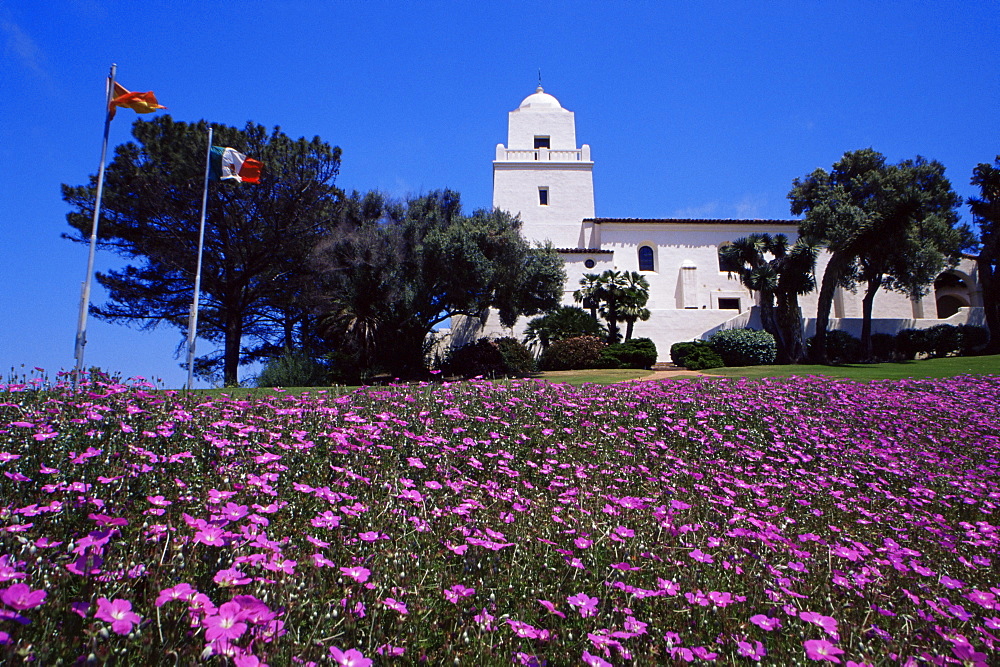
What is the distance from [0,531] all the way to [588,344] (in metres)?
27.9

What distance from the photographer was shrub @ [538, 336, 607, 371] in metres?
29.0

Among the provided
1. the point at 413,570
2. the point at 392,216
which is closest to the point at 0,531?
the point at 413,570

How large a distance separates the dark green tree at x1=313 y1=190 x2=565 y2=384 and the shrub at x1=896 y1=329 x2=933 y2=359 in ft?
78.6

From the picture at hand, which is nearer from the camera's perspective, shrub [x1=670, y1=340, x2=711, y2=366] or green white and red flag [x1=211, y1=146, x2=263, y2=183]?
green white and red flag [x1=211, y1=146, x2=263, y2=183]

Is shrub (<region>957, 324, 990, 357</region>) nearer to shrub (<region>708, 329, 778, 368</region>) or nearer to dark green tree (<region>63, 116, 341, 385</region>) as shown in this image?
shrub (<region>708, 329, 778, 368</region>)

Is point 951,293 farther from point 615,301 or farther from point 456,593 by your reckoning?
point 456,593

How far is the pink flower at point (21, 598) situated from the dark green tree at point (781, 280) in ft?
112

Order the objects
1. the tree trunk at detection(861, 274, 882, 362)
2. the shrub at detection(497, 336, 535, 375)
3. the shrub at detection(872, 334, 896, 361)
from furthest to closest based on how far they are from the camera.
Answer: the shrub at detection(872, 334, 896, 361), the tree trunk at detection(861, 274, 882, 362), the shrub at detection(497, 336, 535, 375)

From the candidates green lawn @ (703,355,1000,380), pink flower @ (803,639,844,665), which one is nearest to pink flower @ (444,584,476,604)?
pink flower @ (803,639,844,665)

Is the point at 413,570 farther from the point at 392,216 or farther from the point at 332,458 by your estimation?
the point at 392,216

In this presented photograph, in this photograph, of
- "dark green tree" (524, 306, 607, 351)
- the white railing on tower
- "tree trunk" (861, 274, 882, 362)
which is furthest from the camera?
the white railing on tower

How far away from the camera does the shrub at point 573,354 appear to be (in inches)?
1142

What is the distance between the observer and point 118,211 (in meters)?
26.4

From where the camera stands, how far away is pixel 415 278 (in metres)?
24.9
